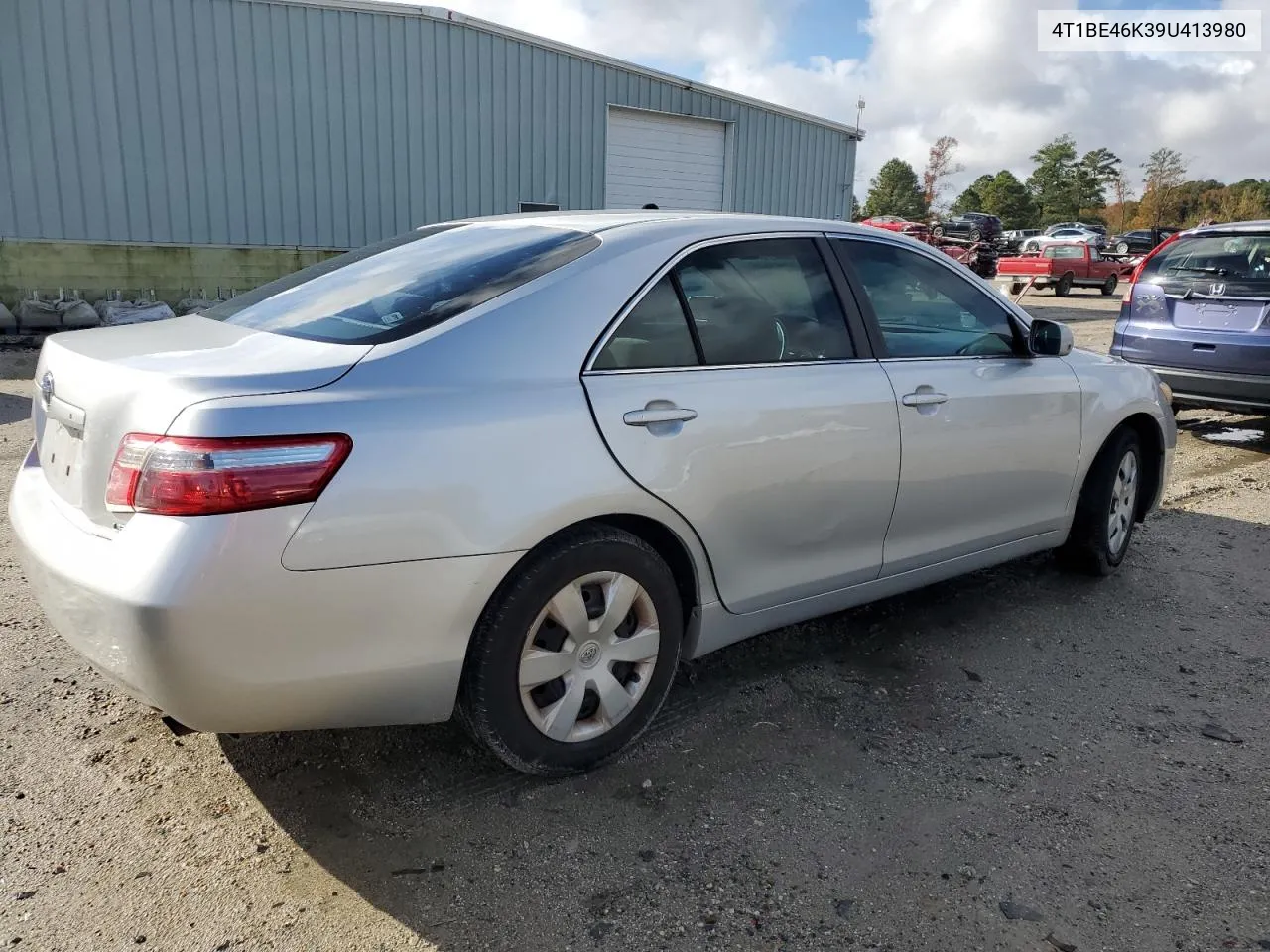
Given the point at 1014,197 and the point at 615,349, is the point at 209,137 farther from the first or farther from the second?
the point at 1014,197

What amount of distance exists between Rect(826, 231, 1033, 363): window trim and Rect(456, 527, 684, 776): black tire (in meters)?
1.24

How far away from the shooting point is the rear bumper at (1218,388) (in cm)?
724

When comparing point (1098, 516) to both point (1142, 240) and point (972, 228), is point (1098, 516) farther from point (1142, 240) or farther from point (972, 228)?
point (1142, 240)

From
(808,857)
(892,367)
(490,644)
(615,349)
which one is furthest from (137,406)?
(892,367)

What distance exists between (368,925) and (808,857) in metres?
1.09

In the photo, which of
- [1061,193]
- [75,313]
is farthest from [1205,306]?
[1061,193]

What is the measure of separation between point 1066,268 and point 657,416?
26.1 m

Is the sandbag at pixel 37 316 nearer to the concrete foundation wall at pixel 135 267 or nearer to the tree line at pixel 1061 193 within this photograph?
the concrete foundation wall at pixel 135 267

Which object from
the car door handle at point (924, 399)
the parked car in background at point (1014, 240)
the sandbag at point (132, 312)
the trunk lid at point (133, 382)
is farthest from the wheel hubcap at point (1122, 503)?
the parked car in background at point (1014, 240)

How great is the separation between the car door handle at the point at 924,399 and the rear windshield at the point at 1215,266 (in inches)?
204

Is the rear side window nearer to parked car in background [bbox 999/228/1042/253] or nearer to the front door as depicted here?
the front door

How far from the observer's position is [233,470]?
2.18 meters

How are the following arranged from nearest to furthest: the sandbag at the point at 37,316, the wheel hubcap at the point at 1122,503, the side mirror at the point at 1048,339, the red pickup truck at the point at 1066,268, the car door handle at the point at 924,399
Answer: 1. the car door handle at the point at 924,399
2. the side mirror at the point at 1048,339
3. the wheel hubcap at the point at 1122,503
4. the sandbag at the point at 37,316
5. the red pickup truck at the point at 1066,268

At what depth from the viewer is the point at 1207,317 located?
7582 millimetres
